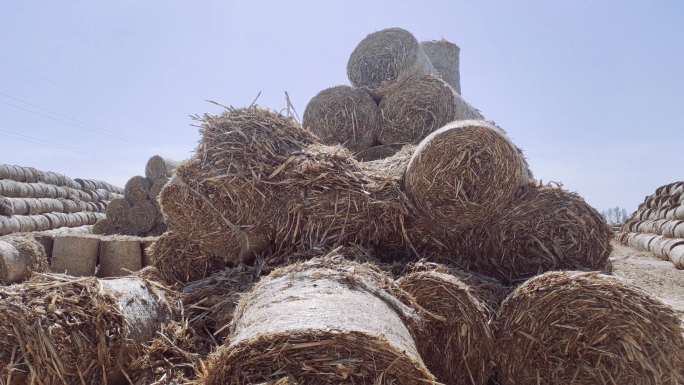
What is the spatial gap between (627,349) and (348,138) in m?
2.79

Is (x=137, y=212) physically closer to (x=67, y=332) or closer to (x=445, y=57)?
(x=445, y=57)

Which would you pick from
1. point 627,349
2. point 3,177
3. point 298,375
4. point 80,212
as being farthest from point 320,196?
point 80,212

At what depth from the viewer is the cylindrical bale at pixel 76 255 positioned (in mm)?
5141

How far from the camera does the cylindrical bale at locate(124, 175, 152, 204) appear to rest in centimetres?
875

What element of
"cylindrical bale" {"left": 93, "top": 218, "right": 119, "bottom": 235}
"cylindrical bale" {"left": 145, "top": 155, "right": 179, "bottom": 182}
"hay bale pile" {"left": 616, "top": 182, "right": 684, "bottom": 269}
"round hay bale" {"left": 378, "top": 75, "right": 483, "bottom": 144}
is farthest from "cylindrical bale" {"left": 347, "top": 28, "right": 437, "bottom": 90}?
"cylindrical bale" {"left": 93, "top": 218, "right": 119, "bottom": 235}

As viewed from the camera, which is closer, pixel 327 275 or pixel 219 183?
pixel 327 275

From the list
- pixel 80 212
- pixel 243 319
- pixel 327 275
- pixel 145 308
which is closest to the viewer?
pixel 243 319

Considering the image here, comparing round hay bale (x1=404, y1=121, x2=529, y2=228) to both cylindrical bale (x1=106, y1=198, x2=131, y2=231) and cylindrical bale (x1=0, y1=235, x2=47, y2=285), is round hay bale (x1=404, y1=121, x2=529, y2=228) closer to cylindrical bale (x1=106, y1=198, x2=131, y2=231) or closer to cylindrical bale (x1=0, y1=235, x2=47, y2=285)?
cylindrical bale (x1=0, y1=235, x2=47, y2=285)

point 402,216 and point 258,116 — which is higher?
point 258,116

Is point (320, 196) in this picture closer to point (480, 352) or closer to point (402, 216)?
point (402, 216)

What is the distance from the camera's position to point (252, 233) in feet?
8.46

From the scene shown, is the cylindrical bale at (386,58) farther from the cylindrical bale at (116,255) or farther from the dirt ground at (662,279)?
the cylindrical bale at (116,255)

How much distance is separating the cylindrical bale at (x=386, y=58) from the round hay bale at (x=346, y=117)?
30 cm

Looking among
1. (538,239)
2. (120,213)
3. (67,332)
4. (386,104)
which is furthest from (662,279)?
(120,213)
